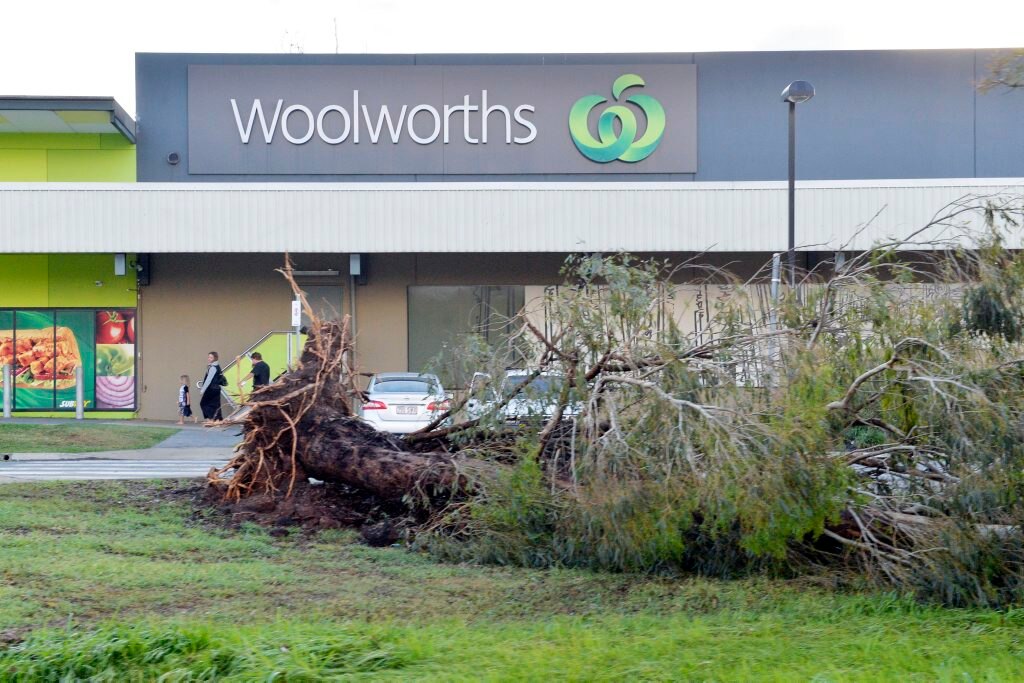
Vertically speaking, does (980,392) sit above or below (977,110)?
below

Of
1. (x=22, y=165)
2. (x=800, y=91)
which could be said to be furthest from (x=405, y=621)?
(x=22, y=165)

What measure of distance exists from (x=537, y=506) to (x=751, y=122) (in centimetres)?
2202

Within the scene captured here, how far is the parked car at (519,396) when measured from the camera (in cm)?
922

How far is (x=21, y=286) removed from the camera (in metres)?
26.5

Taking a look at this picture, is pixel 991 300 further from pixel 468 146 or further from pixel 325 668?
pixel 468 146

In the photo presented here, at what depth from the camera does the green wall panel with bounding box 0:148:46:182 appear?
26.9m

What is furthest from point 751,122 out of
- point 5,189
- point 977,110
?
point 5,189

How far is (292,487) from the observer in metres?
10.6

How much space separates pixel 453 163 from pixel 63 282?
11.0 metres

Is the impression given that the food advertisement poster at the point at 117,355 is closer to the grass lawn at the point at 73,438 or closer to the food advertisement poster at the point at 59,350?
the food advertisement poster at the point at 59,350

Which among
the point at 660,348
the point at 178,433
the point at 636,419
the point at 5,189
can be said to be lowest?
the point at 178,433

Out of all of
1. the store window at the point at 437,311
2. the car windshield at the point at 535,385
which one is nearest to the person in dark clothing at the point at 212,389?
the store window at the point at 437,311

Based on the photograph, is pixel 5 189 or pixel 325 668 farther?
pixel 5 189

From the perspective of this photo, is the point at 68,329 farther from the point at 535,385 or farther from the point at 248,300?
the point at 535,385
